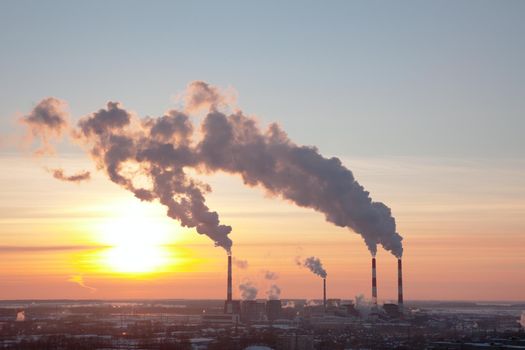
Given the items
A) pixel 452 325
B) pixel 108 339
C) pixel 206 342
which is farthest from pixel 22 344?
pixel 452 325

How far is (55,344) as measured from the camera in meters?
104

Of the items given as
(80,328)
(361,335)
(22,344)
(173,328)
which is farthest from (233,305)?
(22,344)

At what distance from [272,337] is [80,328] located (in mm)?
53453

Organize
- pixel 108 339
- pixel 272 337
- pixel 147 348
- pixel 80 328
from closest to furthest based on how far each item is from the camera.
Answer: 1. pixel 147 348
2. pixel 272 337
3. pixel 108 339
4. pixel 80 328

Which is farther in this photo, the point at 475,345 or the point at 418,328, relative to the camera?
the point at 418,328

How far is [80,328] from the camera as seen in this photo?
150 metres

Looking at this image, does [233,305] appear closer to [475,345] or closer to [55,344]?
[55,344]

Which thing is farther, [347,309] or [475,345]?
[347,309]

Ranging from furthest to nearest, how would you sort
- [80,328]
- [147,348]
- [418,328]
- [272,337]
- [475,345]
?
[80,328] < [418,328] < [272,337] < [147,348] < [475,345]

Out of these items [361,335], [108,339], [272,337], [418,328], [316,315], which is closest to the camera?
[272,337]

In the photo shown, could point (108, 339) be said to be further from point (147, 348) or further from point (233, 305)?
point (233, 305)

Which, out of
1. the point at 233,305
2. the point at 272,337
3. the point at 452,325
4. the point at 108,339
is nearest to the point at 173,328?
the point at 233,305

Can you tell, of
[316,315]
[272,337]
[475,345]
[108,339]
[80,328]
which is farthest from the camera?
[316,315]

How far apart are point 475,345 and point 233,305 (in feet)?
226
